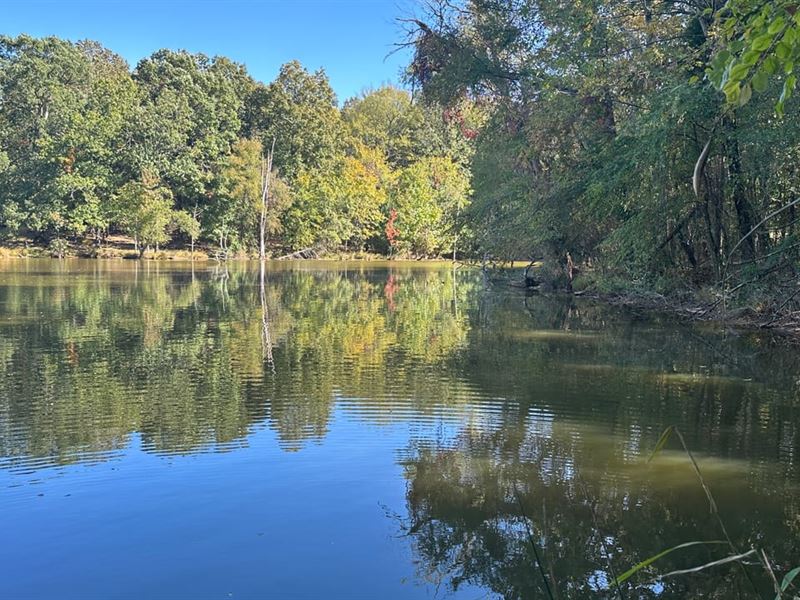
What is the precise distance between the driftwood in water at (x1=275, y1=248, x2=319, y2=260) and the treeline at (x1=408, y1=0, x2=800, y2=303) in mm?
35356

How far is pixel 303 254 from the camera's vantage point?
59.4 meters

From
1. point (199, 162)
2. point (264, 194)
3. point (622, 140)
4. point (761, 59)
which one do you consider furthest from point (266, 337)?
point (199, 162)

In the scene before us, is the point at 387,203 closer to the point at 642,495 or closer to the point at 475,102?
the point at 475,102

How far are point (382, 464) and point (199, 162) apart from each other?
2135 inches

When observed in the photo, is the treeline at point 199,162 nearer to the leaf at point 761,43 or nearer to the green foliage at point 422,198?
the green foliage at point 422,198

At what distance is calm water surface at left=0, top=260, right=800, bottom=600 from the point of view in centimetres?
412

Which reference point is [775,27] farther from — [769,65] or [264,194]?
[264,194]

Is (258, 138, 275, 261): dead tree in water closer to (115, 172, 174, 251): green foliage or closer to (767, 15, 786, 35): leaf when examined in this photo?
(115, 172, 174, 251): green foliage

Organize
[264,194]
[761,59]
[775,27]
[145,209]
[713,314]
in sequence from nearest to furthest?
[775,27] < [761,59] < [713,314] < [145,209] < [264,194]

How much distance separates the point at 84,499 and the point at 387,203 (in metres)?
57.5

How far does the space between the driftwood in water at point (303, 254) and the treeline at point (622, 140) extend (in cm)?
3536

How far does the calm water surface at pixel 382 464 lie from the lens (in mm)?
4121

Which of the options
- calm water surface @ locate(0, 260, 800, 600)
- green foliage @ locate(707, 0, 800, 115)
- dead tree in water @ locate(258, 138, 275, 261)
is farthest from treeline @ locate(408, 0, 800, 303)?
dead tree in water @ locate(258, 138, 275, 261)

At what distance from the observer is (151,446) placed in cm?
638
